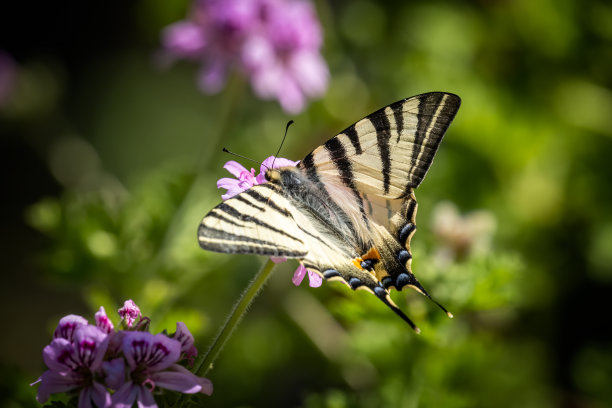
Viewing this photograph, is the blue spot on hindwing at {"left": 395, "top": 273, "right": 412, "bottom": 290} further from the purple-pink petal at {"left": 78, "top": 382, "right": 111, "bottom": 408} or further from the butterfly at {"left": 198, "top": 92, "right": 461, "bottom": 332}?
the purple-pink petal at {"left": 78, "top": 382, "right": 111, "bottom": 408}

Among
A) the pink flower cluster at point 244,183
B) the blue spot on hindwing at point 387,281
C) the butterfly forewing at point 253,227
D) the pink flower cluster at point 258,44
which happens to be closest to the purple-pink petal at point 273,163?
the pink flower cluster at point 244,183

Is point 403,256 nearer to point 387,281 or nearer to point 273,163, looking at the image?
point 387,281

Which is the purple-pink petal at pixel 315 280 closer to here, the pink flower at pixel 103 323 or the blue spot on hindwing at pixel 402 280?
the blue spot on hindwing at pixel 402 280

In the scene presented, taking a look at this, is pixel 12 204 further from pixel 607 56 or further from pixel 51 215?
pixel 607 56

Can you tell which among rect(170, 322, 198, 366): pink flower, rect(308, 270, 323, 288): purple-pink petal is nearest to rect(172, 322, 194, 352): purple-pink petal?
rect(170, 322, 198, 366): pink flower

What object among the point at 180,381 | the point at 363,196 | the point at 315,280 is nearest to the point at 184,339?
the point at 180,381
